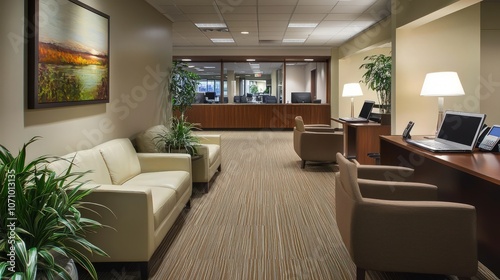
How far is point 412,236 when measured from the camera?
141cm

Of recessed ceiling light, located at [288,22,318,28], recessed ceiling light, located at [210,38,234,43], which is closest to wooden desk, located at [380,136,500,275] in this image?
recessed ceiling light, located at [288,22,318,28]

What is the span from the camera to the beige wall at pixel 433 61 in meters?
3.60

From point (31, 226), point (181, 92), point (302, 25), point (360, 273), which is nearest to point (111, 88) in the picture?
point (31, 226)

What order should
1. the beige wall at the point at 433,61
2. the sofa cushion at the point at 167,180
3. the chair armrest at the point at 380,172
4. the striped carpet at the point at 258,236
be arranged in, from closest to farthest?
the striped carpet at the point at 258,236, the chair armrest at the point at 380,172, the sofa cushion at the point at 167,180, the beige wall at the point at 433,61

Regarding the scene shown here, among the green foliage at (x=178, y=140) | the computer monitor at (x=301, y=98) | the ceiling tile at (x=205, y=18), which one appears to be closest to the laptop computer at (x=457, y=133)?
the green foliage at (x=178, y=140)

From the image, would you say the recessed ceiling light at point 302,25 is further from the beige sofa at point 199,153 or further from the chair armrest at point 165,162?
the chair armrest at point 165,162

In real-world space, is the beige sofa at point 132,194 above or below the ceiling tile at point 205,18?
below

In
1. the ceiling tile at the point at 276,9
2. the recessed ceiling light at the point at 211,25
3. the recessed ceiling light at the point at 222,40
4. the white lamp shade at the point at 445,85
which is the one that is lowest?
the white lamp shade at the point at 445,85

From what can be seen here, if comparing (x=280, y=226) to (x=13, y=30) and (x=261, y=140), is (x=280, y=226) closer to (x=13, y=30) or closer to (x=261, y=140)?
(x=13, y=30)

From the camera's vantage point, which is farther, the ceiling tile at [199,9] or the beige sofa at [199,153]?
the ceiling tile at [199,9]

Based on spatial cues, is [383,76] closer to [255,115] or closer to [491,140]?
[491,140]

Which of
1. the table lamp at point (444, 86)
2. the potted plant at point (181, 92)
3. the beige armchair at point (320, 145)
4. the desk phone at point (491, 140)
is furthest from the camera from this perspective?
the beige armchair at point (320, 145)

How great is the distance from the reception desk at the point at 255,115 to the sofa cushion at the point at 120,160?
572 cm

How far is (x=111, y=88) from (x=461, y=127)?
2197mm
